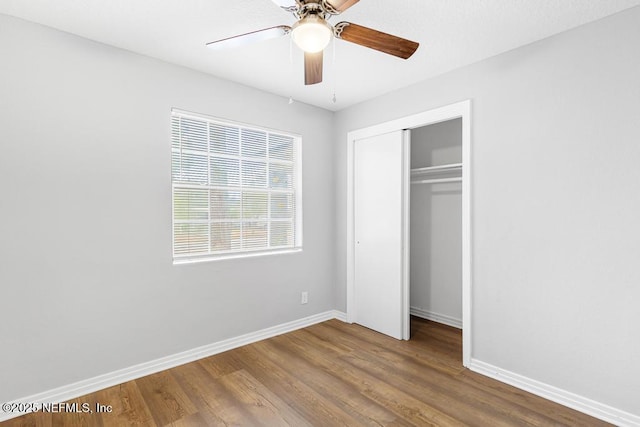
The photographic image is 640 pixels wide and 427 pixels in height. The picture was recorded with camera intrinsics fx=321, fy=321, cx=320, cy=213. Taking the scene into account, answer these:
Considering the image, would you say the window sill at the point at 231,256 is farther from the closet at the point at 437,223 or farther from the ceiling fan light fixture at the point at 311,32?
the ceiling fan light fixture at the point at 311,32

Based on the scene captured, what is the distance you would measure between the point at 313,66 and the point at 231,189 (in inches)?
64.9

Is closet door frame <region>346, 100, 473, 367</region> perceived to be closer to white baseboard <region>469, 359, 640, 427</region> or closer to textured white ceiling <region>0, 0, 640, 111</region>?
white baseboard <region>469, 359, 640, 427</region>

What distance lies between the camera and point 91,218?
239cm

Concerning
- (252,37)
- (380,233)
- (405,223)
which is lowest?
(380,233)

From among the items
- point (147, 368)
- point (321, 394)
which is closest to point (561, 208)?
point (321, 394)

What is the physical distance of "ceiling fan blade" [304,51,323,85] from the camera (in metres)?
1.86

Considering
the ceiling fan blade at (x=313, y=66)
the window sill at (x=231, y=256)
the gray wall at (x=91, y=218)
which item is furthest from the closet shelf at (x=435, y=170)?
the gray wall at (x=91, y=218)

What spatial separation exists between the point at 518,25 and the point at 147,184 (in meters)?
3.00

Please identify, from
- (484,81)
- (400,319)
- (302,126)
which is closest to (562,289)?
(400,319)

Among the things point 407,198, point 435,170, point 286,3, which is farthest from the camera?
point 435,170

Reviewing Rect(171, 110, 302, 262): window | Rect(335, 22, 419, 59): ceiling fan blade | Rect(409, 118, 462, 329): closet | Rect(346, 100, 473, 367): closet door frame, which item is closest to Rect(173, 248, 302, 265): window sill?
Rect(171, 110, 302, 262): window

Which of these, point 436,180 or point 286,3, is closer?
point 286,3

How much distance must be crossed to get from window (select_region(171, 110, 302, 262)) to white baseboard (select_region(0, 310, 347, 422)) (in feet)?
2.76

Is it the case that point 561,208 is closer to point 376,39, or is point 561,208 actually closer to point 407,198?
point 407,198
